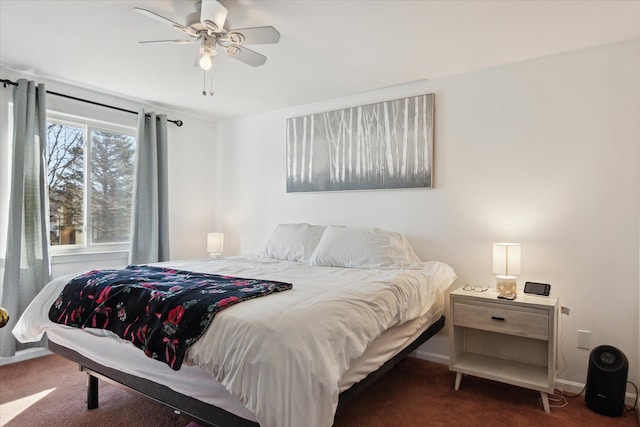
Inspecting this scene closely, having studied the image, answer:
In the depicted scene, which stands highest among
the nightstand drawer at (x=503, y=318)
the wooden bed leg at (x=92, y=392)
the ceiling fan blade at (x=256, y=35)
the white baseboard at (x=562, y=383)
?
the ceiling fan blade at (x=256, y=35)

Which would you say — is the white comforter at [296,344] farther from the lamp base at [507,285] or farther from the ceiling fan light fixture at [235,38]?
the ceiling fan light fixture at [235,38]

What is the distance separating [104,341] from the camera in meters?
2.05

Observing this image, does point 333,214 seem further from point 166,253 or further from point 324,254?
point 166,253

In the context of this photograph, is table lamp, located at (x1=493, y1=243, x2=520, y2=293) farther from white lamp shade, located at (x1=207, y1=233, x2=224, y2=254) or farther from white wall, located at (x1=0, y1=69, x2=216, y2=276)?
white wall, located at (x1=0, y1=69, x2=216, y2=276)

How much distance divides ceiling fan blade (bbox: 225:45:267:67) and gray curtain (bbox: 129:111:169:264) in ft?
6.44

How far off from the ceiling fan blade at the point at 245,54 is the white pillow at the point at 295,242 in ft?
5.27

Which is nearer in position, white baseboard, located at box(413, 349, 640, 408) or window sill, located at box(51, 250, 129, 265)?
white baseboard, located at box(413, 349, 640, 408)

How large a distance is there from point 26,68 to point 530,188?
4.13m

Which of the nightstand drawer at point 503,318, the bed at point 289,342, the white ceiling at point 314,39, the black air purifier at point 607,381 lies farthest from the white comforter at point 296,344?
the white ceiling at point 314,39

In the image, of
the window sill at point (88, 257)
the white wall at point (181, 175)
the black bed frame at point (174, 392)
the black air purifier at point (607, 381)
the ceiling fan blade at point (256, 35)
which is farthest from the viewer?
the white wall at point (181, 175)

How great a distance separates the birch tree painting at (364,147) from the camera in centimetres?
329

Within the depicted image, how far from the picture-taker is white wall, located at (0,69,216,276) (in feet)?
11.6

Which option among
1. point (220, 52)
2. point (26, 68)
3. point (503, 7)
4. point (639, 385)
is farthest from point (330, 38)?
point (639, 385)

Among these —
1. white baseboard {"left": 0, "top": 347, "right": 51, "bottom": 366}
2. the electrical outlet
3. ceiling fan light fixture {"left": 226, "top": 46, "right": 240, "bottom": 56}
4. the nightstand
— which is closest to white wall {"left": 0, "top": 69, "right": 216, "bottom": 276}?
white baseboard {"left": 0, "top": 347, "right": 51, "bottom": 366}
